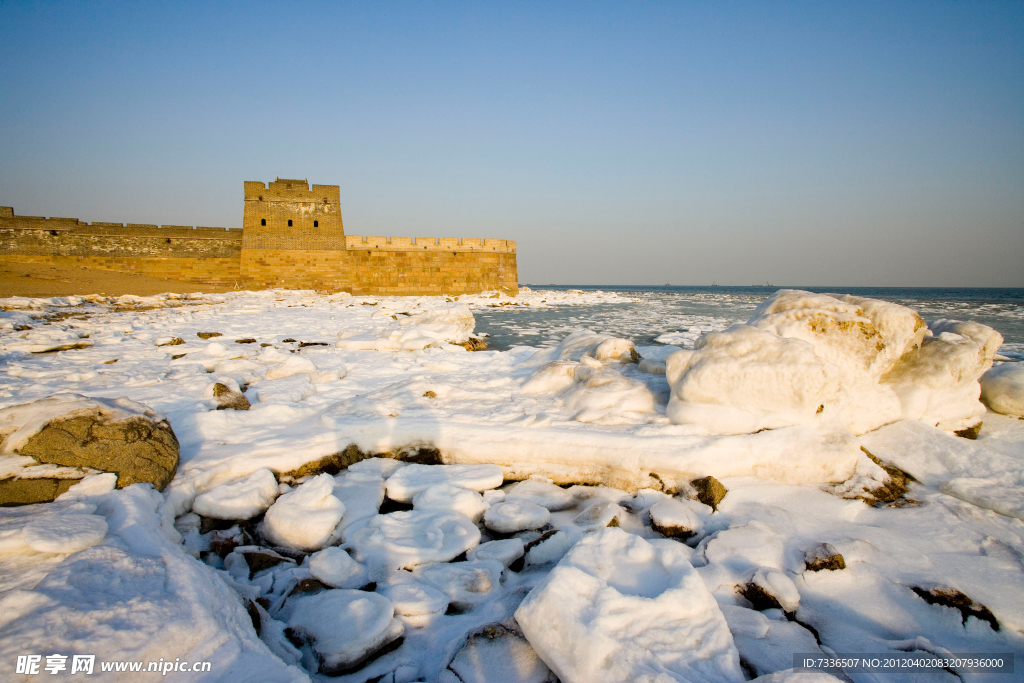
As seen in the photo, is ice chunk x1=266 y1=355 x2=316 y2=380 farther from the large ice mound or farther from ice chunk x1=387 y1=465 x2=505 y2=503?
the large ice mound

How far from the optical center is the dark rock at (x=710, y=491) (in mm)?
2062

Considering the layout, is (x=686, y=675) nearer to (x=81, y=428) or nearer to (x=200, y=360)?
(x=81, y=428)

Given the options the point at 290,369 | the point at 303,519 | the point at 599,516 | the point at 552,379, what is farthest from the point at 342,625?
the point at 290,369

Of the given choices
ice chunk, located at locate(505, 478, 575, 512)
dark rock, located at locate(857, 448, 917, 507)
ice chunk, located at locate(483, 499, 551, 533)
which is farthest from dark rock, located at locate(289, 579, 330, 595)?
dark rock, located at locate(857, 448, 917, 507)

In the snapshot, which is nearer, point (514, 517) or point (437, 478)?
point (514, 517)

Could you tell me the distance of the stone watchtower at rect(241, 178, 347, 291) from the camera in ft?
59.3

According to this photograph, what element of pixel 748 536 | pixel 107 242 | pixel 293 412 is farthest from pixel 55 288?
pixel 748 536

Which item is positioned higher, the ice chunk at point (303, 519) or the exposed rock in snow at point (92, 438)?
the exposed rock in snow at point (92, 438)

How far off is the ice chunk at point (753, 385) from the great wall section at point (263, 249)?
18.6 m

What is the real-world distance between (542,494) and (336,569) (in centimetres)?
103

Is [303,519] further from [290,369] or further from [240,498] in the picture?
[290,369]

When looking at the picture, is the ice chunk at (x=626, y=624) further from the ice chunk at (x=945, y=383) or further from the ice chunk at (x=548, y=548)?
the ice chunk at (x=945, y=383)

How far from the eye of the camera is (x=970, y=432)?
2664 millimetres

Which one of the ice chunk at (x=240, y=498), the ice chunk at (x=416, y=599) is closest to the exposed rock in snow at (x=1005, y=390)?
the ice chunk at (x=416, y=599)
